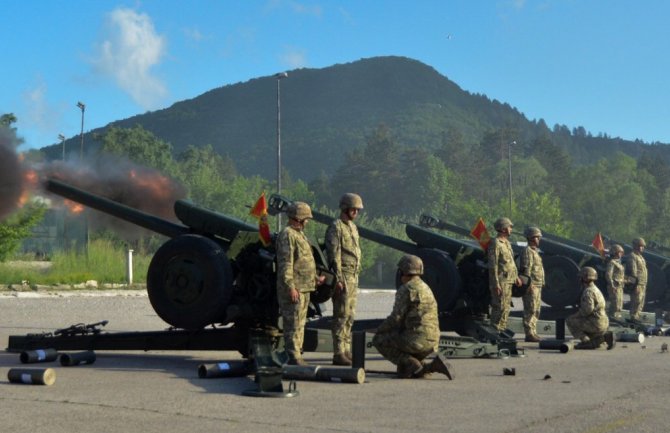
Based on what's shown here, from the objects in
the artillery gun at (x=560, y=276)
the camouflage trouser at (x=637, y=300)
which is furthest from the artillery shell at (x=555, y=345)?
the camouflage trouser at (x=637, y=300)

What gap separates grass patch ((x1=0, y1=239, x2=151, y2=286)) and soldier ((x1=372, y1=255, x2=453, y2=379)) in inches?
954

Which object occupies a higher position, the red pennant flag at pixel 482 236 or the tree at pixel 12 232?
the tree at pixel 12 232

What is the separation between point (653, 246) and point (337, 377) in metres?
20.0

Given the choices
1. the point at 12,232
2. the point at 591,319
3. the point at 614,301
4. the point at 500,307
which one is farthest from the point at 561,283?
the point at 12,232

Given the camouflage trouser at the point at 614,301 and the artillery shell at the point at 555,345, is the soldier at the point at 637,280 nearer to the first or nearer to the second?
the camouflage trouser at the point at 614,301

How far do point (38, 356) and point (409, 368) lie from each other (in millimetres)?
4325

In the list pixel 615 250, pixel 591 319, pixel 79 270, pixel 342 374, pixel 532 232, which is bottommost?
pixel 342 374

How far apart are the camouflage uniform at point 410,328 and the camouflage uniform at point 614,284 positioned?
9.68 metres

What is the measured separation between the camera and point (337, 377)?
1045 centimetres

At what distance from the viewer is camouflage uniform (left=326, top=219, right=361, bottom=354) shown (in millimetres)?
12164

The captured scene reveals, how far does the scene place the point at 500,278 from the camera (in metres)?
15.7

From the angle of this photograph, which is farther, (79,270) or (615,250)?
(79,270)

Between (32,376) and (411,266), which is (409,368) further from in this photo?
(32,376)

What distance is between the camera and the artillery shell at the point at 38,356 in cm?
1191
